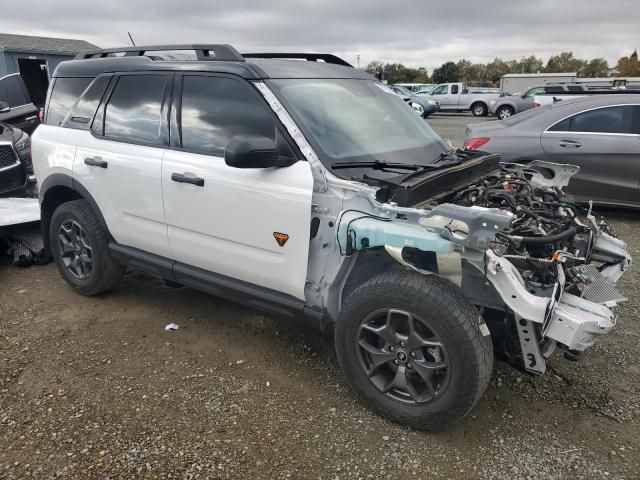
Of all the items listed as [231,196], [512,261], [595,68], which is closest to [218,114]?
[231,196]

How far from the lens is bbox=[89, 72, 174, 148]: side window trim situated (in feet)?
12.0

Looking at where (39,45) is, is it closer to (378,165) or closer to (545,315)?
(378,165)

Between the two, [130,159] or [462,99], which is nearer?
[130,159]

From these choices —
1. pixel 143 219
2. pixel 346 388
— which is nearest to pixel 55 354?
pixel 143 219

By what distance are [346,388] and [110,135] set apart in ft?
8.31

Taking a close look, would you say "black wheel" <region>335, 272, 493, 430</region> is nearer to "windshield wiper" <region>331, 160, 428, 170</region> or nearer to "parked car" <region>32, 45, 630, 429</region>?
"parked car" <region>32, 45, 630, 429</region>

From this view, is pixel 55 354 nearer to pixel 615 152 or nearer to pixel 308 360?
pixel 308 360

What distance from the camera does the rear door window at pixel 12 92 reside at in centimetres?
935

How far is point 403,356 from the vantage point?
2779 millimetres

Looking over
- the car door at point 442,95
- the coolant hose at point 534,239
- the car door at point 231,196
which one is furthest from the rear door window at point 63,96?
the car door at point 442,95

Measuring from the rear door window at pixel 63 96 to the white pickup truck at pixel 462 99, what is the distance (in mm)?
28408

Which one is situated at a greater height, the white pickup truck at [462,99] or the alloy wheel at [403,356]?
the alloy wheel at [403,356]

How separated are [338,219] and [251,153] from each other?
585mm

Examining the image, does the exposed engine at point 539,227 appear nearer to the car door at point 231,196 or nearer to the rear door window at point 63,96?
the car door at point 231,196
